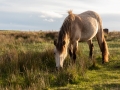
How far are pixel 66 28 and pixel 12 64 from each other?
2.55m

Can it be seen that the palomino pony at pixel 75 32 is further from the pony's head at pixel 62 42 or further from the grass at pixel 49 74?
the grass at pixel 49 74

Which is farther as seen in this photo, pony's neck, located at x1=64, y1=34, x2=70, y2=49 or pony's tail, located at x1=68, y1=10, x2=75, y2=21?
pony's tail, located at x1=68, y1=10, x2=75, y2=21

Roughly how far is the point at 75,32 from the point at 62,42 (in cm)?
121

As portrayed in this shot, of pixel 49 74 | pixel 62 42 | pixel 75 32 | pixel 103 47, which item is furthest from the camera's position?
pixel 103 47

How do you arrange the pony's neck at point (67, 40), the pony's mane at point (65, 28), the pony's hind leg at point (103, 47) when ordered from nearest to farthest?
the pony's mane at point (65, 28), the pony's neck at point (67, 40), the pony's hind leg at point (103, 47)

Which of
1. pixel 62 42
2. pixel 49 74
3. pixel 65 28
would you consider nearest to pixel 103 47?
pixel 65 28

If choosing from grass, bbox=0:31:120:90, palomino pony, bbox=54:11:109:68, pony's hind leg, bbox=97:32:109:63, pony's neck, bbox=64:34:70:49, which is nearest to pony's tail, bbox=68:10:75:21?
palomino pony, bbox=54:11:109:68

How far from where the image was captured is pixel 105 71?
8.78 metres

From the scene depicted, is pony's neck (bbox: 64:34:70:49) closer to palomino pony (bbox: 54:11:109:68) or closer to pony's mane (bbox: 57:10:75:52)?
palomino pony (bbox: 54:11:109:68)

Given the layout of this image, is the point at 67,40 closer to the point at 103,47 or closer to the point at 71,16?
the point at 71,16

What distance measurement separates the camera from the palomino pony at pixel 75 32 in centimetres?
819

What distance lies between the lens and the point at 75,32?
30.2 feet

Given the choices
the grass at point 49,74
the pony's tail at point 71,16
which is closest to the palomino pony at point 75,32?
the pony's tail at point 71,16

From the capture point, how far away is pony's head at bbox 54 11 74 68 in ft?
26.3
